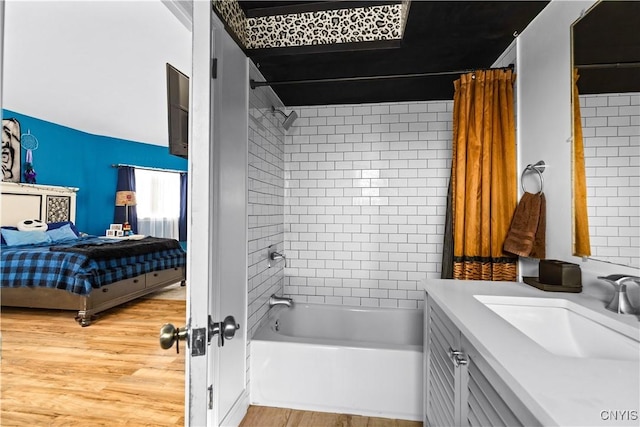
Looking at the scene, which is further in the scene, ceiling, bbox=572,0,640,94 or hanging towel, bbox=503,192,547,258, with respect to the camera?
hanging towel, bbox=503,192,547,258

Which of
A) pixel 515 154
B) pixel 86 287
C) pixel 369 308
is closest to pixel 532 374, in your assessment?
pixel 515 154

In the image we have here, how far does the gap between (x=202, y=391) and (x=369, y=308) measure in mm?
2153

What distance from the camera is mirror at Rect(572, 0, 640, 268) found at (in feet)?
3.73

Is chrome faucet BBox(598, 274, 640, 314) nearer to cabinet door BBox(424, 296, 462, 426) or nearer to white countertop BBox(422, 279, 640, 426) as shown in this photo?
white countertop BBox(422, 279, 640, 426)

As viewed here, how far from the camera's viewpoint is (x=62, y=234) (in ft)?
15.9

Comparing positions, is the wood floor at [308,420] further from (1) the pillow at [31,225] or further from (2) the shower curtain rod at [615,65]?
(1) the pillow at [31,225]

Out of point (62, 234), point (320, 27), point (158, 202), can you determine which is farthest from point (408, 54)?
point (158, 202)

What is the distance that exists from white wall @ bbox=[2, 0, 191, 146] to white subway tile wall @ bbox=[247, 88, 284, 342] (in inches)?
35.7

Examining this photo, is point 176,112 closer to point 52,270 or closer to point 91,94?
point 52,270

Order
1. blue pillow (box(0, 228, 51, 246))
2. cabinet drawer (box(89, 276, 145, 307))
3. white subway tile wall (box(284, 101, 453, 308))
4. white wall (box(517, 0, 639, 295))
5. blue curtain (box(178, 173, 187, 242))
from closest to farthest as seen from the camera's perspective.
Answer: white wall (box(517, 0, 639, 295)) → white subway tile wall (box(284, 101, 453, 308)) → cabinet drawer (box(89, 276, 145, 307)) → blue pillow (box(0, 228, 51, 246)) → blue curtain (box(178, 173, 187, 242))

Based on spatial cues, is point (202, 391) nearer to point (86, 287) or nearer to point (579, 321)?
point (579, 321)

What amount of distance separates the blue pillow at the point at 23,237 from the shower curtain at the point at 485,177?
509cm

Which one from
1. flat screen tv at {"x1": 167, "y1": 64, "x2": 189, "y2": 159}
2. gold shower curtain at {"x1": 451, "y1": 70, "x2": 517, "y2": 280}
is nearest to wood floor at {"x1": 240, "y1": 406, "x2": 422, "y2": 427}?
gold shower curtain at {"x1": 451, "y1": 70, "x2": 517, "y2": 280}

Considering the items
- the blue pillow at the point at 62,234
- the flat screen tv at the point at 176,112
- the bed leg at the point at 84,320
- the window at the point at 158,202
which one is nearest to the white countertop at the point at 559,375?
the flat screen tv at the point at 176,112
